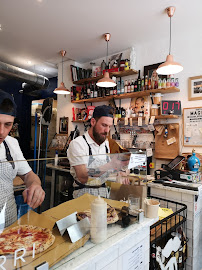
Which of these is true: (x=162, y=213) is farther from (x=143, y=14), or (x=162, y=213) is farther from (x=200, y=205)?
(x=143, y=14)

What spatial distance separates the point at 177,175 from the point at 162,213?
3.53 ft

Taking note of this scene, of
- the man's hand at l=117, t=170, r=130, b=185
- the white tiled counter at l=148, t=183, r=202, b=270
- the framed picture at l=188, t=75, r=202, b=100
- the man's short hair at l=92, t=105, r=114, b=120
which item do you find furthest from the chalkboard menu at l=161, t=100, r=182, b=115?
the man's hand at l=117, t=170, r=130, b=185

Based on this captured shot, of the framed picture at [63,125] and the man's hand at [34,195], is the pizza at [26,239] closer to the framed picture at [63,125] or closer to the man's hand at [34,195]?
the man's hand at [34,195]

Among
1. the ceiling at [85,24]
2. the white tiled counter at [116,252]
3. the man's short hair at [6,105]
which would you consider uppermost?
the ceiling at [85,24]

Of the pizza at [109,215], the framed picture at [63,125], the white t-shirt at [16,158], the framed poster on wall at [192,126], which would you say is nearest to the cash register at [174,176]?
the framed poster on wall at [192,126]

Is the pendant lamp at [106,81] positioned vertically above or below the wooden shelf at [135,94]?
above

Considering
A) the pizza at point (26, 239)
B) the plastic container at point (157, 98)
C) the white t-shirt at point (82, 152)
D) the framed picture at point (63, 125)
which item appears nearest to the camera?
the pizza at point (26, 239)

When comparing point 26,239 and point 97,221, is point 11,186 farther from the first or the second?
point 97,221

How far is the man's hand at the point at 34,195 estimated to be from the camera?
814 mm

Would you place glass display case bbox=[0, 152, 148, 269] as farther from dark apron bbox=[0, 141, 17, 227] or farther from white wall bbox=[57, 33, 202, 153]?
white wall bbox=[57, 33, 202, 153]

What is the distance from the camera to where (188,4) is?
290 centimetres

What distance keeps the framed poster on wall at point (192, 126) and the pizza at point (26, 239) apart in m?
3.18

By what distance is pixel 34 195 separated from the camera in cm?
84

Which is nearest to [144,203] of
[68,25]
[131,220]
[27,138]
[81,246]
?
[131,220]
